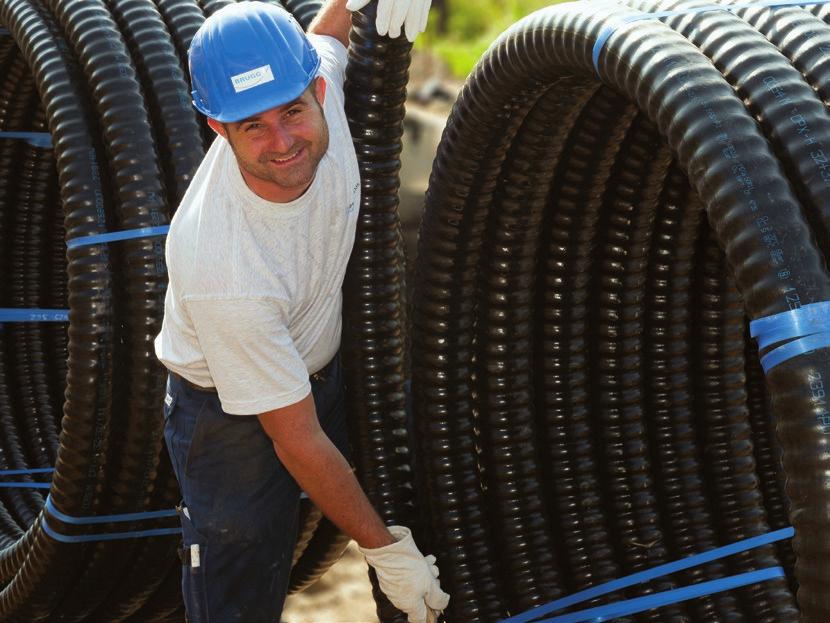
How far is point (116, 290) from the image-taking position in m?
3.38

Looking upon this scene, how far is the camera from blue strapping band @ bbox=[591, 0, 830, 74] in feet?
8.34

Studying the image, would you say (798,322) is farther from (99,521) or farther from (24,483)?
(24,483)

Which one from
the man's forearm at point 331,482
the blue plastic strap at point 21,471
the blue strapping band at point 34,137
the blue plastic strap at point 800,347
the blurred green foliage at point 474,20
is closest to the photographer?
the blue plastic strap at point 800,347

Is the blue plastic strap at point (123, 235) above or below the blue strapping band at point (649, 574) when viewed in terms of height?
above

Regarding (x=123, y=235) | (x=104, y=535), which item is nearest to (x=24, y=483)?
(x=104, y=535)

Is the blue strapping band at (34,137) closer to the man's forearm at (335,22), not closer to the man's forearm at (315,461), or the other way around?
the man's forearm at (335,22)

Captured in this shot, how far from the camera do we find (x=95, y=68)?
3463 mm

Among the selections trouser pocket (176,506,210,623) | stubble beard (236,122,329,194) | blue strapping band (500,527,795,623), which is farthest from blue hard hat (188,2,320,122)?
blue strapping band (500,527,795,623)

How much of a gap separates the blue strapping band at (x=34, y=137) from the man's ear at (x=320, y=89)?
2.25 m

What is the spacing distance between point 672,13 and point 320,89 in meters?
0.83

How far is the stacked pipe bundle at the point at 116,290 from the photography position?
3.34 metres

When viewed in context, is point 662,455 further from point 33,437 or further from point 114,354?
point 33,437

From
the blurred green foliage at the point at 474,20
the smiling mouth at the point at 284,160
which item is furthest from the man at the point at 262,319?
the blurred green foliage at the point at 474,20

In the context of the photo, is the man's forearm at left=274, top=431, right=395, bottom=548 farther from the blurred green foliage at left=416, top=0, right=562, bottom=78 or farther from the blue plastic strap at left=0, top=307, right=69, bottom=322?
the blurred green foliage at left=416, top=0, right=562, bottom=78
